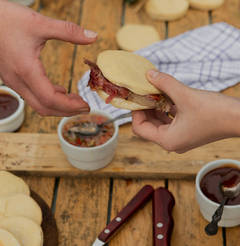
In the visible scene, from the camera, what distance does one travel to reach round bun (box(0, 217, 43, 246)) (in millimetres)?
1662

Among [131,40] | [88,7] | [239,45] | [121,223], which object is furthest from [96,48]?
[121,223]

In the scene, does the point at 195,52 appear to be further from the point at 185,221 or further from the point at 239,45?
the point at 185,221

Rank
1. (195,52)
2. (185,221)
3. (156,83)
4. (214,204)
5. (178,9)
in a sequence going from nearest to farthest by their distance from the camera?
(156,83), (214,204), (185,221), (195,52), (178,9)

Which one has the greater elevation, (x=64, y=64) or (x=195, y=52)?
(x=195, y=52)

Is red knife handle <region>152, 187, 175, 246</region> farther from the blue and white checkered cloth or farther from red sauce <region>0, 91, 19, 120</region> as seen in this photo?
red sauce <region>0, 91, 19, 120</region>

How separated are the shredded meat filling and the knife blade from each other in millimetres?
512

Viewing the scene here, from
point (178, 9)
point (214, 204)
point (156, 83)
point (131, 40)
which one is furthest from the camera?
point (178, 9)

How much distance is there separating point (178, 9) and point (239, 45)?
761 millimetres

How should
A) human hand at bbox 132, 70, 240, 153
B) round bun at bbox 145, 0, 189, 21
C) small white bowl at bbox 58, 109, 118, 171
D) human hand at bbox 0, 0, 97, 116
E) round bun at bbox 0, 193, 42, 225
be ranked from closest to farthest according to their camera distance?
human hand at bbox 132, 70, 240, 153, human hand at bbox 0, 0, 97, 116, round bun at bbox 0, 193, 42, 225, small white bowl at bbox 58, 109, 118, 171, round bun at bbox 145, 0, 189, 21

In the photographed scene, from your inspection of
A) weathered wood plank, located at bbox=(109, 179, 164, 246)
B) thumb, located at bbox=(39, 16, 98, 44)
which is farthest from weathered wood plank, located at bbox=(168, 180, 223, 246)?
thumb, located at bbox=(39, 16, 98, 44)

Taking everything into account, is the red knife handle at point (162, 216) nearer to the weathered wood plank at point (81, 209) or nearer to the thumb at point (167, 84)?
the weathered wood plank at point (81, 209)

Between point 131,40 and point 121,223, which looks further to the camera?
point 131,40

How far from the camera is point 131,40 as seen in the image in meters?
3.22

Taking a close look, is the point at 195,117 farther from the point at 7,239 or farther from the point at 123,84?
the point at 7,239
